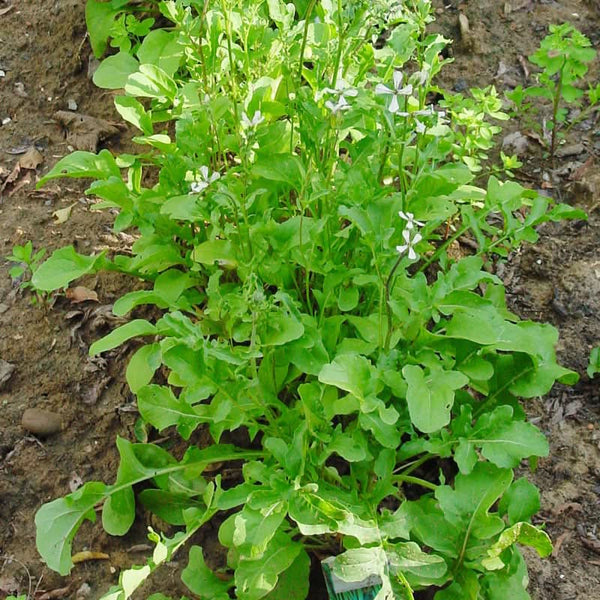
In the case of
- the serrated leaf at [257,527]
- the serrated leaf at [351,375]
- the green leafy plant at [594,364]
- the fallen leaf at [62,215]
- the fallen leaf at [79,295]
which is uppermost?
the serrated leaf at [351,375]

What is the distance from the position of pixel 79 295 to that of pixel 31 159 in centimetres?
86

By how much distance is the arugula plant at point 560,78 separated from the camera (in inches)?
131

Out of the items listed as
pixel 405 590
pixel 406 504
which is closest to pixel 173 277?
pixel 406 504

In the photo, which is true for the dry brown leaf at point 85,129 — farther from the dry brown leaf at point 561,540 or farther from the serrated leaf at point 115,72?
the dry brown leaf at point 561,540

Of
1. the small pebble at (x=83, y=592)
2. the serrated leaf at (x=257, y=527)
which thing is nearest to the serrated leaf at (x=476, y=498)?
the serrated leaf at (x=257, y=527)

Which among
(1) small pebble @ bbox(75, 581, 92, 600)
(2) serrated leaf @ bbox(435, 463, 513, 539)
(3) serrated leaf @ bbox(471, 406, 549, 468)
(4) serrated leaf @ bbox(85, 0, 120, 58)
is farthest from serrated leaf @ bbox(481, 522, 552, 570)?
(4) serrated leaf @ bbox(85, 0, 120, 58)

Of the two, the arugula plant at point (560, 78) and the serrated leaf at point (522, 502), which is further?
the arugula plant at point (560, 78)

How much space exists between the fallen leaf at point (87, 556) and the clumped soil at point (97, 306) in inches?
0.7

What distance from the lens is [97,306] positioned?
10.3ft

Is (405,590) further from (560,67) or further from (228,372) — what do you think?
(560,67)

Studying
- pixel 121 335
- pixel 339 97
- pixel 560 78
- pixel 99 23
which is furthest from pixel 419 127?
pixel 99 23

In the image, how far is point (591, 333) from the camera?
3.00 meters

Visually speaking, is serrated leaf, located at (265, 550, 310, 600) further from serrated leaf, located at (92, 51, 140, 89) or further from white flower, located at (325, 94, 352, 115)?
serrated leaf, located at (92, 51, 140, 89)

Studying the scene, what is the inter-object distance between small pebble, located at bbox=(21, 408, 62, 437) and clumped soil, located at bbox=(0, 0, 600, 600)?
0.9 inches
